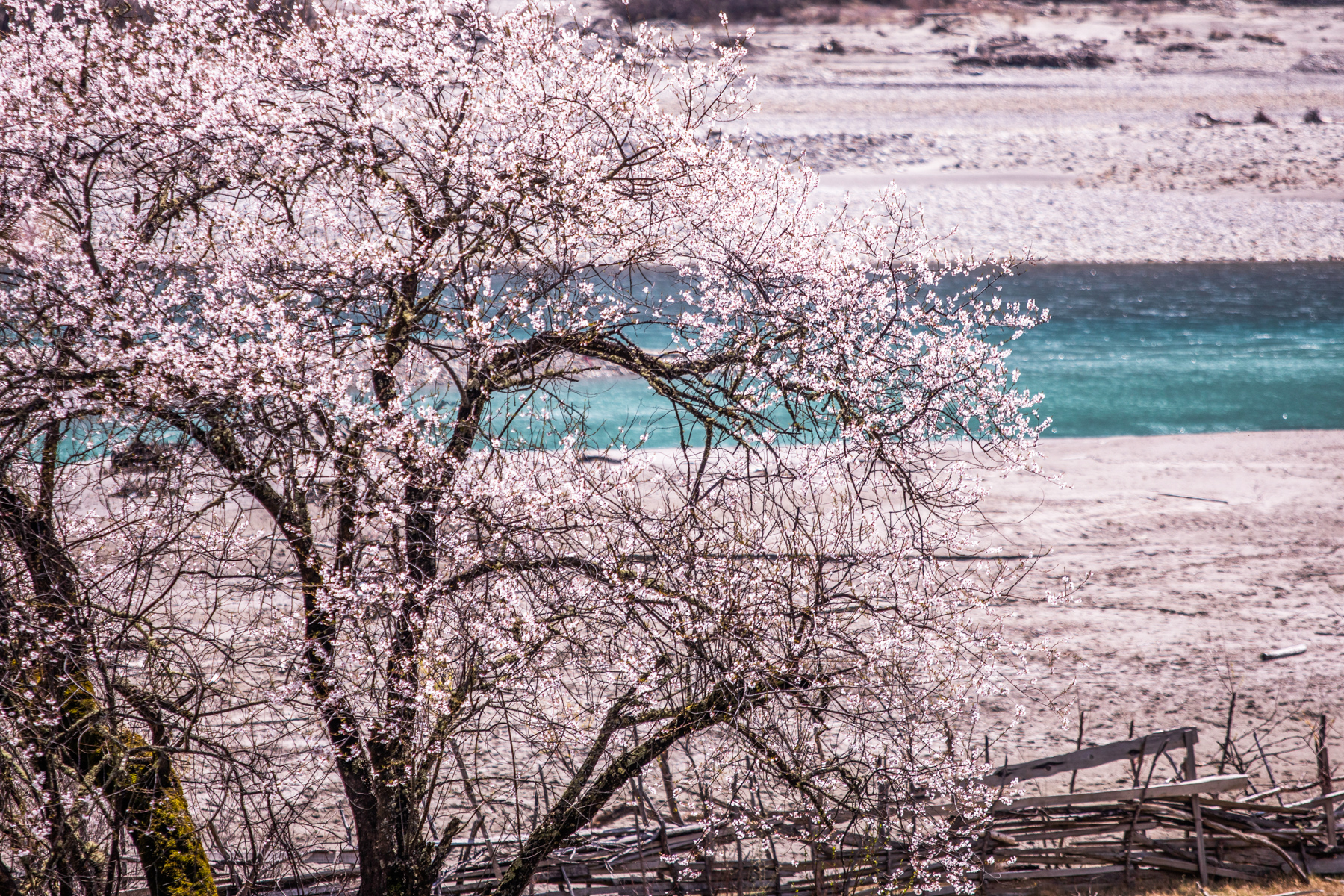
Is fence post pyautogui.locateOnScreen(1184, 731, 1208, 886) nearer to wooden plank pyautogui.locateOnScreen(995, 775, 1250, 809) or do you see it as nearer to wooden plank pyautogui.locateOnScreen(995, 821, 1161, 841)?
wooden plank pyautogui.locateOnScreen(995, 775, 1250, 809)

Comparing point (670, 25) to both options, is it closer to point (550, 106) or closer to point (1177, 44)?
point (550, 106)

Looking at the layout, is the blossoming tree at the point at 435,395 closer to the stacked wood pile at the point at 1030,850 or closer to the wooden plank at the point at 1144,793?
the stacked wood pile at the point at 1030,850

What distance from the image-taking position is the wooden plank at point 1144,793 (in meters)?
6.95

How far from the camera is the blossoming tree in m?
4.87

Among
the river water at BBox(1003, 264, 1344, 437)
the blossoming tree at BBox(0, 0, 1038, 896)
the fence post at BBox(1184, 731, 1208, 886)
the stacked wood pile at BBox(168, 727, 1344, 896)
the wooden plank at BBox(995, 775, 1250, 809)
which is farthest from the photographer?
the river water at BBox(1003, 264, 1344, 437)

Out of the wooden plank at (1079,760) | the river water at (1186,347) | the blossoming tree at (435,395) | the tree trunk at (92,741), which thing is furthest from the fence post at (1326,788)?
the river water at (1186,347)

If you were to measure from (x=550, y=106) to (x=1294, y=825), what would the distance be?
676 cm

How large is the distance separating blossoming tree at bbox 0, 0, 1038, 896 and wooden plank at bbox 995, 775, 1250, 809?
1363 millimetres

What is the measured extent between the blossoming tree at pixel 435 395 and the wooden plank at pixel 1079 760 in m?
1.08

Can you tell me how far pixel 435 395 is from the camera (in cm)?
564

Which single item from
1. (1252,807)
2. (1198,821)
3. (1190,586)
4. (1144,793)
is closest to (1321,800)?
(1252,807)

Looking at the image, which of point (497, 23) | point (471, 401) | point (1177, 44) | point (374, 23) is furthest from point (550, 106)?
point (1177, 44)

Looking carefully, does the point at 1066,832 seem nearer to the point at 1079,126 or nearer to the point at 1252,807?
the point at 1252,807

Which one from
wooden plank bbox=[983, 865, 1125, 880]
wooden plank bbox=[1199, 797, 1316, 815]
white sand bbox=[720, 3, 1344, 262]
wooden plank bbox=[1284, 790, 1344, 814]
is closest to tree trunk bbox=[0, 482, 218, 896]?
wooden plank bbox=[983, 865, 1125, 880]
